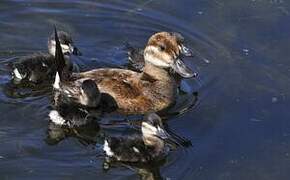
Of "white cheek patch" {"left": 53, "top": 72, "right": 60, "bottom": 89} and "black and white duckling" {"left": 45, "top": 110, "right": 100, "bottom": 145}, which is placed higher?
"white cheek patch" {"left": 53, "top": 72, "right": 60, "bottom": 89}

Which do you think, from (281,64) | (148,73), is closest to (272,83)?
(281,64)

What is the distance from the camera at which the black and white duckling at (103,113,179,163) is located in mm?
7062

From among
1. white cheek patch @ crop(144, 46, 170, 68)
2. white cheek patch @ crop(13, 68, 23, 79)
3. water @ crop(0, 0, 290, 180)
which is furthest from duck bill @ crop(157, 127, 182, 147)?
white cheek patch @ crop(13, 68, 23, 79)

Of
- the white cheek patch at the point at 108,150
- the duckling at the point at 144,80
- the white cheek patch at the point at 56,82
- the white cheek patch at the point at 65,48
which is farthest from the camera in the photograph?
the white cheek patch at the point at 65,48

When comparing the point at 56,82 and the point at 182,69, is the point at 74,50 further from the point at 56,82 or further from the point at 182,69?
the point at 182,69

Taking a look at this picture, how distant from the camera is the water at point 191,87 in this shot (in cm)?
710

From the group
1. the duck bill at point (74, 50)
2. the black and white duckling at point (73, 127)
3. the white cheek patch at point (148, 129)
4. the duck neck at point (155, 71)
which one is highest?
the duck bill at point (74, 50)

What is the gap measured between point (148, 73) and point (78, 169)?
1.69 metres

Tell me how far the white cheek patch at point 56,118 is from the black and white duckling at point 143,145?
0.60 m

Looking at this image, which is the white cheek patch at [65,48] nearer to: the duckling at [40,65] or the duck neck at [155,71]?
the duckling at [40,65]

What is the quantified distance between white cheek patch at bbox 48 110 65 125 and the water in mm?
98

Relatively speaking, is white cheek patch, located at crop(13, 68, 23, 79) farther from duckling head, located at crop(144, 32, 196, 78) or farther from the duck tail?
duckling head, located at crop(144, 32, 196, 78)

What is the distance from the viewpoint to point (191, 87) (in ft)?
27.7

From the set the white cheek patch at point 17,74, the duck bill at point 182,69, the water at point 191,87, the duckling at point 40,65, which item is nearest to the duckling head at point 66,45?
the duckling at point 40,65
